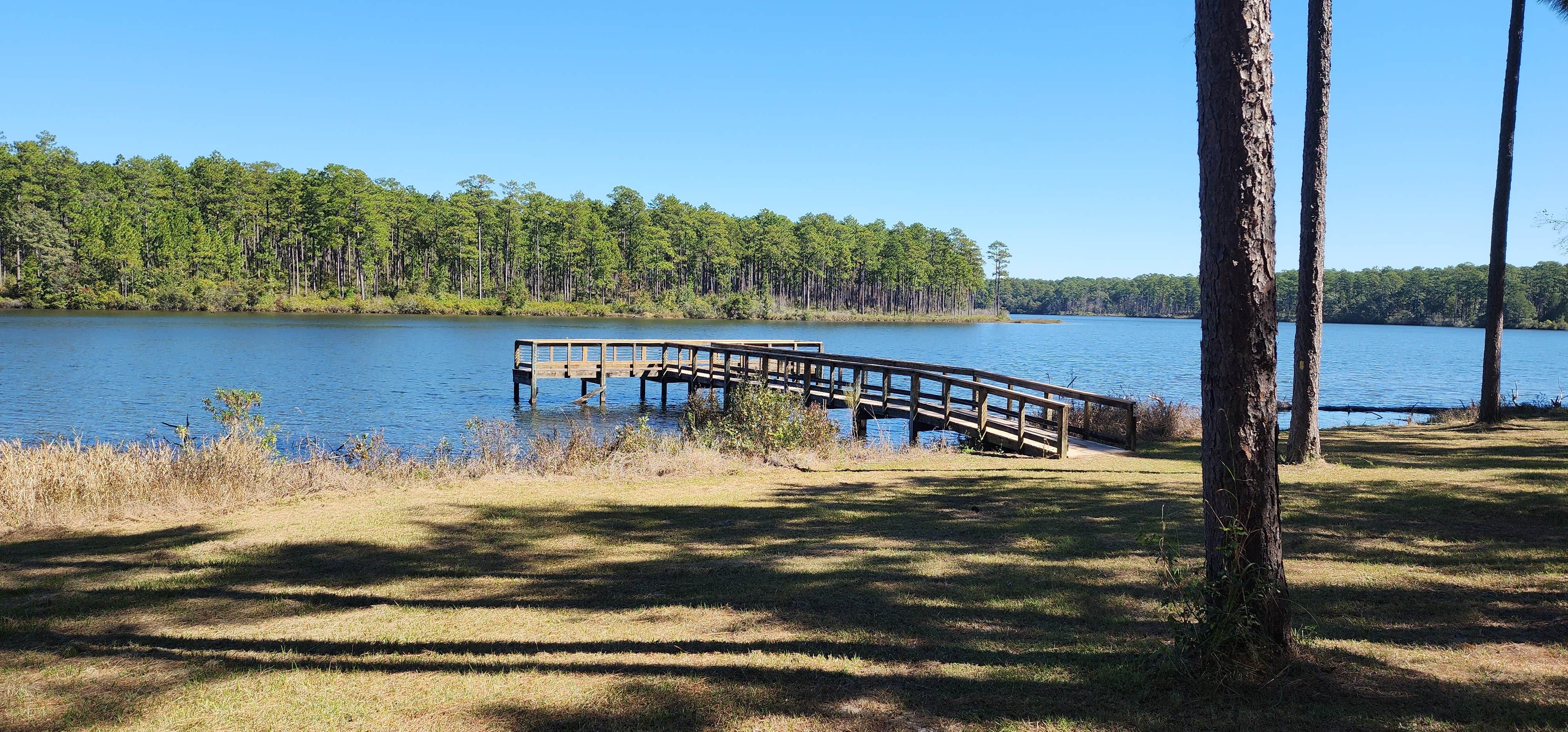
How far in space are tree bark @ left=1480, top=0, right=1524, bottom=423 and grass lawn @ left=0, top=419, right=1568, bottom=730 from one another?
26.5ft

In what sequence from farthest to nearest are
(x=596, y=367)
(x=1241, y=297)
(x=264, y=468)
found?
1. (x=596, y=367)
2. (x=264, y=468)
3. (x=1241, y=297)

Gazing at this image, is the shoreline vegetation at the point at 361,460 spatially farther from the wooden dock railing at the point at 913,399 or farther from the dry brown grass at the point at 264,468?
the wooden dock railing at the point at 913,399

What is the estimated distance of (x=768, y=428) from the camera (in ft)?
48.2

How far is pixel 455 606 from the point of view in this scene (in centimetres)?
570

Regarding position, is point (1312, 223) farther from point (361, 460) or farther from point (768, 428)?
point (361, 460)

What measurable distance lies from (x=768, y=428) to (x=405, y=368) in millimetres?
27928

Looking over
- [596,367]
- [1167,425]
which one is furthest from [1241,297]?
[596,367]

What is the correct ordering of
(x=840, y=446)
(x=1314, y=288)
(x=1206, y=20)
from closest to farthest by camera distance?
(x=1206, y=20) < (x=1314, y=288) < (x=840, y=446)

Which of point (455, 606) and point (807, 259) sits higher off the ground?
point (807, 259)

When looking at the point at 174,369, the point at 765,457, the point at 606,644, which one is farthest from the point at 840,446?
the point at 174,369

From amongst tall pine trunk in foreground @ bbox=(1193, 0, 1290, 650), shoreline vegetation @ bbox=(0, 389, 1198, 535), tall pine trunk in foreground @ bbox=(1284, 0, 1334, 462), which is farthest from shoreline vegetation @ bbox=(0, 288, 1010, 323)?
tall pine trunk in foreground @ bbox=(1193, 0, 1290, 650)

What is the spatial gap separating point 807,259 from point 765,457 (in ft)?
377

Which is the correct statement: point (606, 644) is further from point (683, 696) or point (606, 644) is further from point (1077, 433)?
point (1077, 433)

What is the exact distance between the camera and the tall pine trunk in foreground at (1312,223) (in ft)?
34.1
